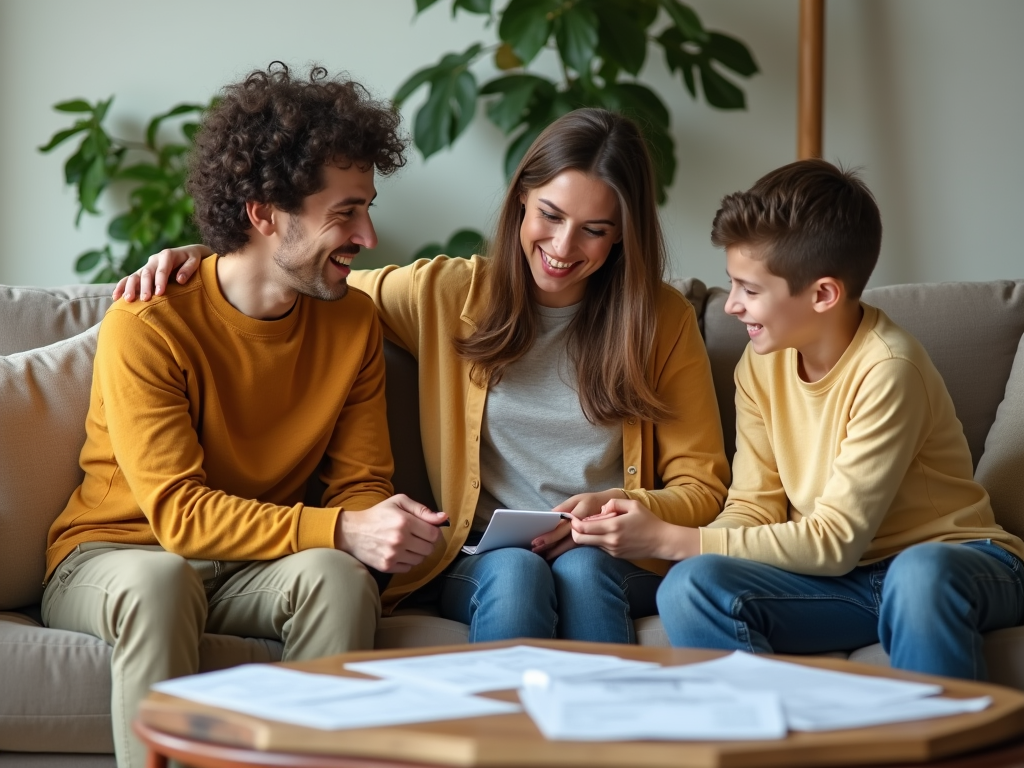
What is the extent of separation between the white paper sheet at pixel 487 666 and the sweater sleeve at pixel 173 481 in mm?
559

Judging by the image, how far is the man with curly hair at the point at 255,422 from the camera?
1567 millimetres

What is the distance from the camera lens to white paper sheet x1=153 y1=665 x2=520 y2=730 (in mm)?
898

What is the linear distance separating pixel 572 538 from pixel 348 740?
950 millimetres

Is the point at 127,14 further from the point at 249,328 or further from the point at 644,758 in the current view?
the point at 644,758

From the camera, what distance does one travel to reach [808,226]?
5.73ft

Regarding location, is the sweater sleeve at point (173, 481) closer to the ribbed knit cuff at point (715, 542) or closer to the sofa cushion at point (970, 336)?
the ribbed knit cuff at point (715, 542)

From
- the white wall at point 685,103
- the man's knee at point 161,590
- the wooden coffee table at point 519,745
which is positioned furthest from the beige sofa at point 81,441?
the white wall at point 685,103

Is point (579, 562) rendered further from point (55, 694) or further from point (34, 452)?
point (34, 452)

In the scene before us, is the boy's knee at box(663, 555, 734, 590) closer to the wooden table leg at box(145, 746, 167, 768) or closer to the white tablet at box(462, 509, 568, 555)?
the white tablet at box(462, 509, 568, 555)

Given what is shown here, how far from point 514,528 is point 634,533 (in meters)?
0.19

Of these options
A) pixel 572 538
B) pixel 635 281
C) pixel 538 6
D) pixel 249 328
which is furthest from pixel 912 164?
pixel 249 328

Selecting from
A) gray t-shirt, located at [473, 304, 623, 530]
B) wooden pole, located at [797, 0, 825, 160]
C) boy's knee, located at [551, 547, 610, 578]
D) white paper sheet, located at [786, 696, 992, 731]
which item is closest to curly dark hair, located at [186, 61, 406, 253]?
gray t-shirt, located at [473, 304, 623, 530]

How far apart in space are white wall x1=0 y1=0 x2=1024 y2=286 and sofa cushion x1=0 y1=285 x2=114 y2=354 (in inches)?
44.9

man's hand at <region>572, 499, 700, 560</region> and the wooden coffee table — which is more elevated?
the wooden coffee table
